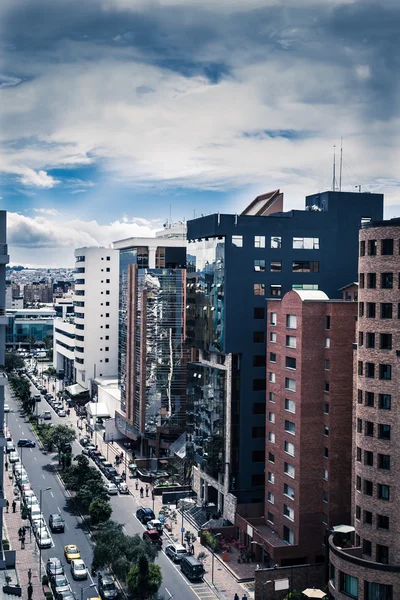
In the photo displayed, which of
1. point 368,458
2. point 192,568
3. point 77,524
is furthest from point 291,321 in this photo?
point 77,524

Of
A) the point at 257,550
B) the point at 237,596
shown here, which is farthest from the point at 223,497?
the point at 237,596

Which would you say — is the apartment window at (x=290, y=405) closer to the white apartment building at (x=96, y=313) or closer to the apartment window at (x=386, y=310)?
the apartment window at (x=386, y=310)

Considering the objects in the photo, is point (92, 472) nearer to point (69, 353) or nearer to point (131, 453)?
point (131, 453)

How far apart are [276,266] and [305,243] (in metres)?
3.91

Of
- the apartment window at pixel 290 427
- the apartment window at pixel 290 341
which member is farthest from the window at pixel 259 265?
the apartment window at pixel 290 427

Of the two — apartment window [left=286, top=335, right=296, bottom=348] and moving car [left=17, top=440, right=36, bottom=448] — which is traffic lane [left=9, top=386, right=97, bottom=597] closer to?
moving car [left=17, top=440, right=36, bottom=448]

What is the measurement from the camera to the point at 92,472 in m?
78.6

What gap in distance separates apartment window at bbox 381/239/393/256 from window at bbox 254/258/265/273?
22.4 meters

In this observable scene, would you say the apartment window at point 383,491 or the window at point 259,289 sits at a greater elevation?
the window at point 259,289

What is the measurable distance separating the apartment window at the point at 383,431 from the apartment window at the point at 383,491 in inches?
127

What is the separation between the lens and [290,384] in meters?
64.4

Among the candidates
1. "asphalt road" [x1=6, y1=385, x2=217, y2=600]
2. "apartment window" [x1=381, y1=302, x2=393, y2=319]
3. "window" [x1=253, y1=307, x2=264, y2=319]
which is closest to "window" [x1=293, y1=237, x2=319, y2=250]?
"window" [x1=253, y1=307, x2=264, y2=319]

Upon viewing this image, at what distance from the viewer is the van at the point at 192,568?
60.3 metres

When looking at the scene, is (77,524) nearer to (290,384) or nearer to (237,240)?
(290,384)
